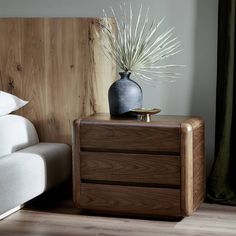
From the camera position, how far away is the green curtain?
3504mm

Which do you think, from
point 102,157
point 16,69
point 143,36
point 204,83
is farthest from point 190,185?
point 16,69

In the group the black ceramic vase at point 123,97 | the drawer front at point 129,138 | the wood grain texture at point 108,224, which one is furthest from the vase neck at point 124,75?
the wood grain texture at point 108,224

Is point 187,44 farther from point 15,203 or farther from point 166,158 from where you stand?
point 15,203

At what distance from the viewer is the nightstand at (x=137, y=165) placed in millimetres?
3170

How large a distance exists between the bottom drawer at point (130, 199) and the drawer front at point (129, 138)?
211mm

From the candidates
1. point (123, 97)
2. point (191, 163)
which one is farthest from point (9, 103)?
point (191, 163)

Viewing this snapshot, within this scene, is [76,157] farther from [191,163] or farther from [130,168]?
Answer: [191,163]

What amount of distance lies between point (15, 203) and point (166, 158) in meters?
0.82

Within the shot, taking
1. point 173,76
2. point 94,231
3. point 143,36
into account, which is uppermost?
point 143,36

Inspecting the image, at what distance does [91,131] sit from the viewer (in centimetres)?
329

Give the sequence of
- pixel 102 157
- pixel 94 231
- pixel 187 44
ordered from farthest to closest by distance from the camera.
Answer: pixel 187 44
pixel 102 157
pixel 94 231

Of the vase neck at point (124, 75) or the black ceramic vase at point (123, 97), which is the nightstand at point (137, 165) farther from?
the vase neck at point (124, 75)

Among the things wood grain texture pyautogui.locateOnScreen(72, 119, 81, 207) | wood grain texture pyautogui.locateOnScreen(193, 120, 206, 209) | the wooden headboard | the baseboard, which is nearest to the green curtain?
wood grain texture pyautogui.locateOnScreen(193, 120, 206, 209)

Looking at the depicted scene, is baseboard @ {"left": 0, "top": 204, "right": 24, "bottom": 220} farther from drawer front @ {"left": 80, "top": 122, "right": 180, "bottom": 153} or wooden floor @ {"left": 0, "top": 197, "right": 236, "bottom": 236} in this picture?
drawer front @ {"left": 80, "top": 122, "right": 180, "bottom": 153}
